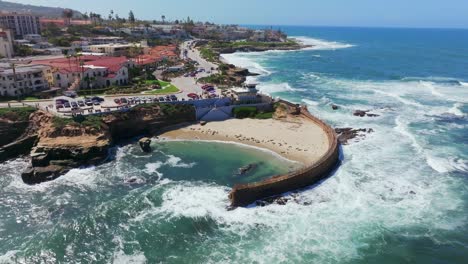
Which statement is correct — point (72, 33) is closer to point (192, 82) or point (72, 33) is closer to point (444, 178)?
point (192, 82)

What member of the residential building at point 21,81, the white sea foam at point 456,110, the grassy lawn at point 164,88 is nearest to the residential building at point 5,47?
the residential building at point 21,81

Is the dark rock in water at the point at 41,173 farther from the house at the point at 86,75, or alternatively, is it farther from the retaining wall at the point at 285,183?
the house at the point at 86,75

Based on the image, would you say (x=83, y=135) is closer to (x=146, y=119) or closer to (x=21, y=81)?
(x=146, y=119)

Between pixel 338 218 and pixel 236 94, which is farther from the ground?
pixel 236 94

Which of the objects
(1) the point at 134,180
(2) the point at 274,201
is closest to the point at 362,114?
(2) the point at 274,201

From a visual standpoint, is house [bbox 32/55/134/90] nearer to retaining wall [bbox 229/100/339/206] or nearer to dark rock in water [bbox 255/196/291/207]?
retaining wall [bbox 229/100/339/206]

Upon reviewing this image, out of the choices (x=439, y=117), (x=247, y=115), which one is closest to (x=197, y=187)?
(x=247, y=115)

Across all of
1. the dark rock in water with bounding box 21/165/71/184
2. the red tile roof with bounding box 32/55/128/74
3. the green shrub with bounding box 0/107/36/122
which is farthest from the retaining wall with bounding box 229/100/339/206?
the red tile roof with bounding box 32/55/128/74
